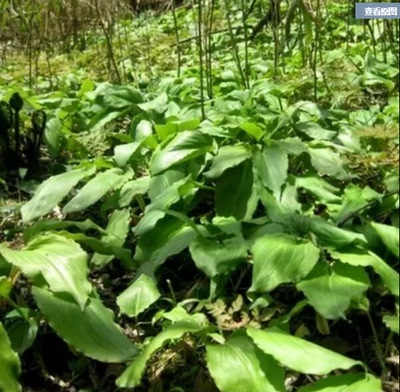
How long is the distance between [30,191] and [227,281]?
92 cm

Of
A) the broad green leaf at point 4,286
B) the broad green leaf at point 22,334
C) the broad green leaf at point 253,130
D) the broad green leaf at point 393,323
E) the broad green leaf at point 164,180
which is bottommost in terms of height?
the broad green leaf at point 22,334

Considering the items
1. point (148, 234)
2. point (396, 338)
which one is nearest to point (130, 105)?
point (148, 234)

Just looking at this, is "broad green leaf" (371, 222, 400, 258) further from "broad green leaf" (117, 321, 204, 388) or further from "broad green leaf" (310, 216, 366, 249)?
"broad green leaf" (117, 321, 204, 388)

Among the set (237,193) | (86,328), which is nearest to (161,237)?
(237,193)

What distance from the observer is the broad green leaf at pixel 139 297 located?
113cm

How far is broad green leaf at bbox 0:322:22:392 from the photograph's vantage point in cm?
95

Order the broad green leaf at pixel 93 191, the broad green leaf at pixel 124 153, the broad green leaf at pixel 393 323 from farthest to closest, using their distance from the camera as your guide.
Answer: the broad green leaf at pixel 124 153 → the broad green leaf at pixel 93 191 → the broad green leaf at pixel 393 323

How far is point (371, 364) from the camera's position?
97 centimetres

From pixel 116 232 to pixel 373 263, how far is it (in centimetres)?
68

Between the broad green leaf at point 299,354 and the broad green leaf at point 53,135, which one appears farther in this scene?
the broad green leaf at point 53,135

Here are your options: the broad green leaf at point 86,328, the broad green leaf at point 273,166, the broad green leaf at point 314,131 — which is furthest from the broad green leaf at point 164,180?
the broad green leaf at point 86,328

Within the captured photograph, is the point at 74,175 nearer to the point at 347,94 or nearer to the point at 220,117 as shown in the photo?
the point at 220,117

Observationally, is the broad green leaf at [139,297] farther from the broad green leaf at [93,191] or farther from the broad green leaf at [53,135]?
the broad green leaf at [53,135]

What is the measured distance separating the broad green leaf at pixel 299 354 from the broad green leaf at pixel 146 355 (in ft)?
0.35
